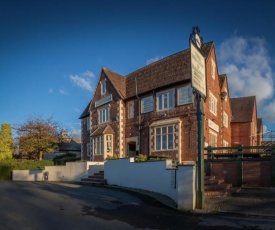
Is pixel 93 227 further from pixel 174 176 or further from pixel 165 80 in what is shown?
pixel 165 80

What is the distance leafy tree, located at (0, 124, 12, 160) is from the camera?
126ft

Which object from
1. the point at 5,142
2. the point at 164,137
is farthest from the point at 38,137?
the point at 164,137

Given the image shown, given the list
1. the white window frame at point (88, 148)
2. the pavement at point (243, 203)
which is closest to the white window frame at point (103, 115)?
the white window frame at point (88, 148)

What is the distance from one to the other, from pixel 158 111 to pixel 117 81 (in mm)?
7341

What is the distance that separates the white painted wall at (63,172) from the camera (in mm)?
25156

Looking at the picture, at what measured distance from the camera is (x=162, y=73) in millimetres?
27391

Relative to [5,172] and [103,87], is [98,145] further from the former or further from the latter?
[5,172]

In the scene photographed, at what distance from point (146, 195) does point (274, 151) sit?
675 cm

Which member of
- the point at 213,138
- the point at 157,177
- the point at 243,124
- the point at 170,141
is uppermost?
the point at 243,124

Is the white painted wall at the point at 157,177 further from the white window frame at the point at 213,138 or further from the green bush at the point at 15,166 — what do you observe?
the green bush at the point at 15,166

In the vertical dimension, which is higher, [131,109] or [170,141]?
[131,109]

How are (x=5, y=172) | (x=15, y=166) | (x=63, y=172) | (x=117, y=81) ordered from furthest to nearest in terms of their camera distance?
(x=117, y=81) → (x=15, y=166) → (x=5, y=172) → (x=63, y=172)

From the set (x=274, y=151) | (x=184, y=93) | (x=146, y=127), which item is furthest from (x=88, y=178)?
(x=274, y=151)

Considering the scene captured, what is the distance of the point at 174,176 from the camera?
13258mm
